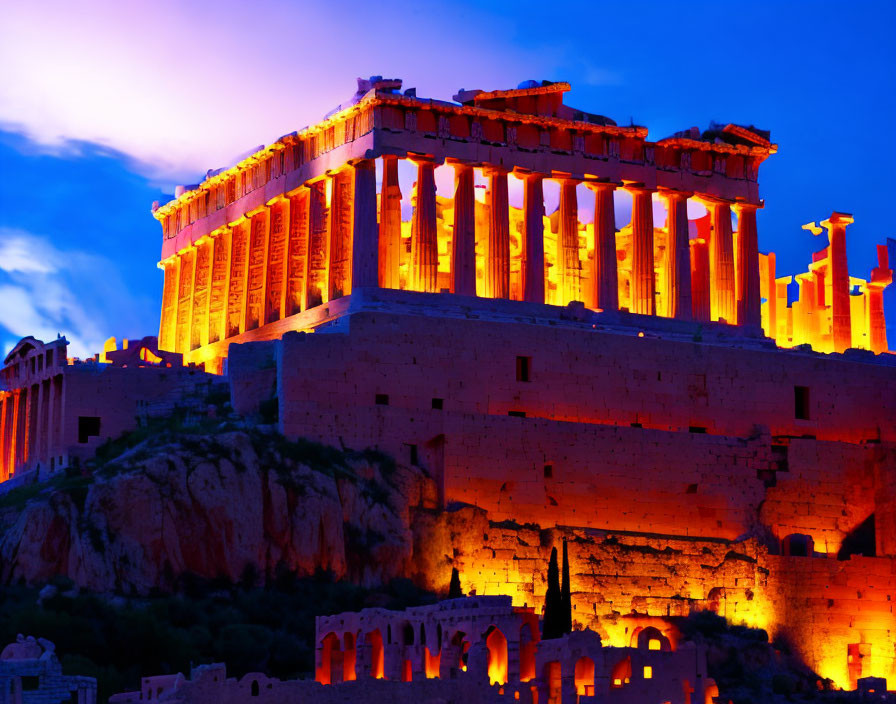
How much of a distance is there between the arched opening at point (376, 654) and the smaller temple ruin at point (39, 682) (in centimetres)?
884

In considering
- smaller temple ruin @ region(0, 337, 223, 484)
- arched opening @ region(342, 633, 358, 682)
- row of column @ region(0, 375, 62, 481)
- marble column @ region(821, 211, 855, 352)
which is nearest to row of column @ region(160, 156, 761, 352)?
marble column @ region(821, 211, 855, 352)

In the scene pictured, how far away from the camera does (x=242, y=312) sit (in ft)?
275

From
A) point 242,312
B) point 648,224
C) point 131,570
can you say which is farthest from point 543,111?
point 131,570

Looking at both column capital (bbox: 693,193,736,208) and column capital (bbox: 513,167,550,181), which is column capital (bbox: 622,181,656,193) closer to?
column capital (bbox: 693,193,736,208)

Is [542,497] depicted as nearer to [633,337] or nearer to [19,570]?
[633,337]

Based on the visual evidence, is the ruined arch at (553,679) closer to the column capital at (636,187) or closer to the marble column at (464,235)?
the marble column at (464,235)

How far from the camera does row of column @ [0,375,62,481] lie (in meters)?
72.5

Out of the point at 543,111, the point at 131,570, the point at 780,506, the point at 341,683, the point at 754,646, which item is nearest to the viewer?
the point at 341,683

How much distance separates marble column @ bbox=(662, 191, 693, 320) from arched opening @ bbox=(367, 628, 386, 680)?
87.4 ft

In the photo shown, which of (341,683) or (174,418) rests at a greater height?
(174,418)

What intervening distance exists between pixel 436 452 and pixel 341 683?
1486cm

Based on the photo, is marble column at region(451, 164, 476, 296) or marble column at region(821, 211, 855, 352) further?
marble column at region(821, 211, 855, 352)

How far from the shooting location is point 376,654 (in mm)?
60031

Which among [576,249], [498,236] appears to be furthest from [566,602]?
[576,249]
